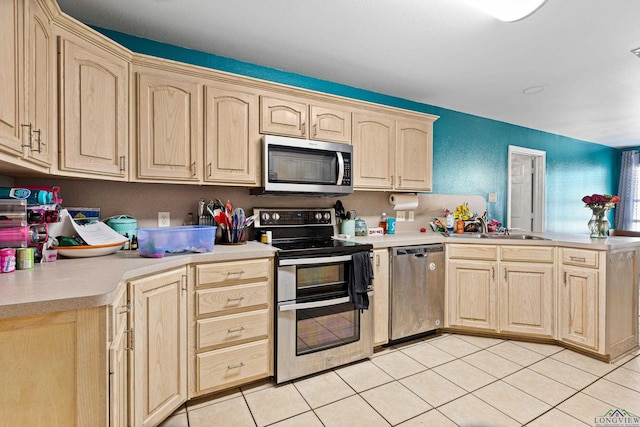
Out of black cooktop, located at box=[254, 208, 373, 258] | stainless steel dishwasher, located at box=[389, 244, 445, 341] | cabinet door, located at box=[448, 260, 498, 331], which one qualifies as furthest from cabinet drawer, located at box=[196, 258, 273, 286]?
cabinet door, located at box=[448, 260, 498, 331]

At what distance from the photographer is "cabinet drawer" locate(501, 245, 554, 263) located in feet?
8.66

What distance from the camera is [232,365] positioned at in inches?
75.7

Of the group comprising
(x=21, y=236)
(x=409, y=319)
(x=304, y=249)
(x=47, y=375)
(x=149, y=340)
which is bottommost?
(x=409, y=319)

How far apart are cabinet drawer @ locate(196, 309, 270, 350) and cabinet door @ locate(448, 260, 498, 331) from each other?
177 centimetres

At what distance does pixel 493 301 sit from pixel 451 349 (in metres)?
0.60

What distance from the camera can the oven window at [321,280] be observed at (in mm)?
2105

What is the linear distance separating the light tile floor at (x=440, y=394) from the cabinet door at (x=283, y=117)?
5.92ft

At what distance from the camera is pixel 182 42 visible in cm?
229

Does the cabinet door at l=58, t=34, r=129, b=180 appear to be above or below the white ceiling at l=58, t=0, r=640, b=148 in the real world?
below

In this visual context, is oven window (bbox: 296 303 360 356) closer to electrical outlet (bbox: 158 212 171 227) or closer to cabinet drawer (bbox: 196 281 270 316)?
cabinet drawer (bbox: 196 281 270 316)

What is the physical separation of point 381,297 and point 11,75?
7.98 ft

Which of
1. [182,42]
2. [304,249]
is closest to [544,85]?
[304,249]

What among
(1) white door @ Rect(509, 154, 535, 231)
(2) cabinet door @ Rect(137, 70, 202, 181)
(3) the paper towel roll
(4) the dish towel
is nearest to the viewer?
(2) cabinet door @ Rect(137, 70, 202, 181)

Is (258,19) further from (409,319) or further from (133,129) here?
(409,319)
